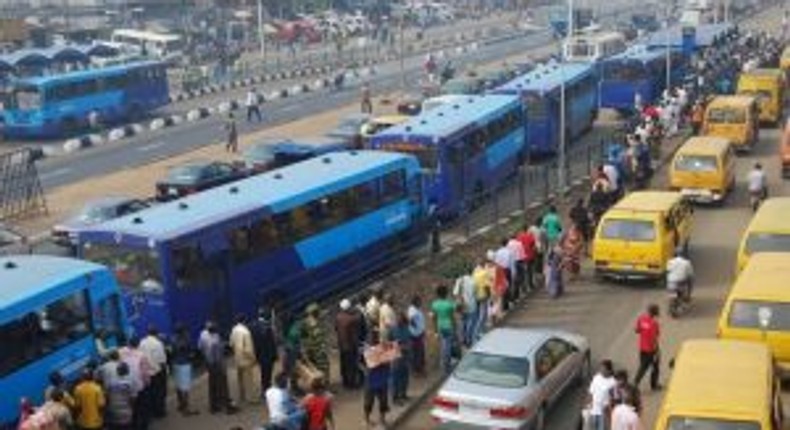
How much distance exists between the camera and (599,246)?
23.9 m

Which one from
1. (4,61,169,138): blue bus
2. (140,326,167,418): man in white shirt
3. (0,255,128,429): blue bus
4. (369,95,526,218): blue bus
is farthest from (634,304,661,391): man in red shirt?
(4,61,169,138): blue bus

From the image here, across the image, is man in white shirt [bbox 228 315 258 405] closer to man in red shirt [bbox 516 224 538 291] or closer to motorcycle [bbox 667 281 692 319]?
man in red shirt [bbox 516 224 538 291]

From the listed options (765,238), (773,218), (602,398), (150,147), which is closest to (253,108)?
(150,147)

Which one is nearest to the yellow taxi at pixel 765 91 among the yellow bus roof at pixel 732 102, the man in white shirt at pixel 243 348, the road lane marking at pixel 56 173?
the yellow bus roof at pixel 732 102

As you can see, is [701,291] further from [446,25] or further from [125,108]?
[446,25]

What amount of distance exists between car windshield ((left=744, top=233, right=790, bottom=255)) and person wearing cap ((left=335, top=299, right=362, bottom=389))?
873 centimetres

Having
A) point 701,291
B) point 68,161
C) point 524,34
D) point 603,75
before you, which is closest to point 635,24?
point 524,34

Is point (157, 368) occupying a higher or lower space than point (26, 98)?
lower

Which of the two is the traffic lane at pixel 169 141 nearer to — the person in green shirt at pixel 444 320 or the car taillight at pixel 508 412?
the person in green shirt at pixel 444 320

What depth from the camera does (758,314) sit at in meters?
17.8

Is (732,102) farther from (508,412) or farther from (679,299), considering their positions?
(508,412)

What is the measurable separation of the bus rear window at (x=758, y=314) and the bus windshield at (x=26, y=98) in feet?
126

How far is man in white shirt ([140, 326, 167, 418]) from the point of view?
56.3 ft

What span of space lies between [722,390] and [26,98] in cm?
4161
